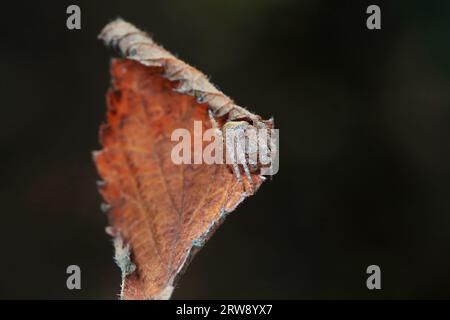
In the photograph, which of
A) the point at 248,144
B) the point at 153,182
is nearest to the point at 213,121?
the point at 248,144

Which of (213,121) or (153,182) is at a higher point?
(213,121)

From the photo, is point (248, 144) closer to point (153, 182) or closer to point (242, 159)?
point (242, 159)

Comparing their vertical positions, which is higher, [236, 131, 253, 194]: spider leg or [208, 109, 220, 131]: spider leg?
[208, 109, 220, 131]: spider leg

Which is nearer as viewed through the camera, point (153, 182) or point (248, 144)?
point (248, 144)

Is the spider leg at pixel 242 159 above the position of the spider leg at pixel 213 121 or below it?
below

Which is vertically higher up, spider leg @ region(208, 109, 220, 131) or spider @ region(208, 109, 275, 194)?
spider leg @ region(208, 109, 220, 131)

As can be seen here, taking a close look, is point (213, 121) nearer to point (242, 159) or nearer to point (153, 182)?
point (242, 159)
